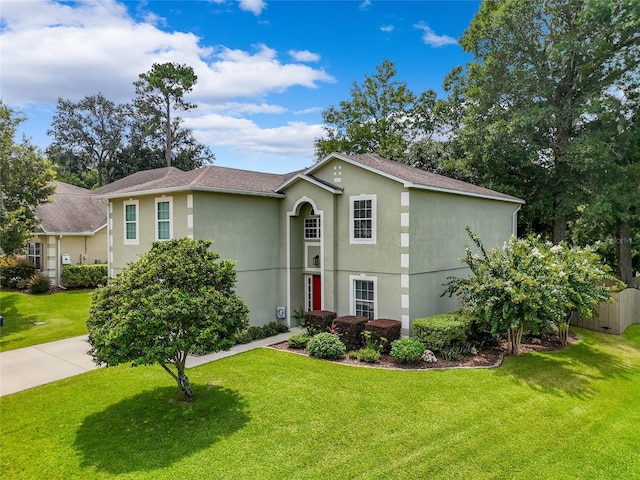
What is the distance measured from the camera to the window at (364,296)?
1434cm

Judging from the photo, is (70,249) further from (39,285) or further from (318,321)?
(318,321)

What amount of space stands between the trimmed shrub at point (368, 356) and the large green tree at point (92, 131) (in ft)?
169

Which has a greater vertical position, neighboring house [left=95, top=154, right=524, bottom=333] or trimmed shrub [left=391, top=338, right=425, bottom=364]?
neighboring house [left=95, top=154, right=524, bottom=333]

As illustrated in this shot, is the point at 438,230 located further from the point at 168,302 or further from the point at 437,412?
the point at 168,302

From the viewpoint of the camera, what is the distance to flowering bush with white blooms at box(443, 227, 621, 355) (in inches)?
442

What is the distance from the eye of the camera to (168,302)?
8.22 meters

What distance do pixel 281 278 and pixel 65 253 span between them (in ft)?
51.3

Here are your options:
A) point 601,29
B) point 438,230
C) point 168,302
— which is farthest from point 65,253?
point 601,29

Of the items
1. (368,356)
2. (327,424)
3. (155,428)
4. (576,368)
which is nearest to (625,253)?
(576,368)

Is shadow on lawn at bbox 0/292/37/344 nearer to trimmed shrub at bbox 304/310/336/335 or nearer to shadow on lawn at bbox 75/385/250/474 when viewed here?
shadow on lawn at bbox 75/385/250/474

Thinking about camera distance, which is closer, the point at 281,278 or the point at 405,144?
the point at 281,278

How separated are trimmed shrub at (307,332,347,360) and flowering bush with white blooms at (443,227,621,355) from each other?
4.26 meters

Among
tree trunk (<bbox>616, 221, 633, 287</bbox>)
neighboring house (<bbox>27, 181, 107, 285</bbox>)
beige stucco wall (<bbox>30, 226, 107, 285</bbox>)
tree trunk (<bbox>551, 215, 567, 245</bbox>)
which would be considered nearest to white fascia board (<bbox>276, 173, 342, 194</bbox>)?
neighboring house (<bbox>27, 181, 107, 285</bbox>)

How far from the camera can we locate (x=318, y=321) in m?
14.2
